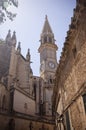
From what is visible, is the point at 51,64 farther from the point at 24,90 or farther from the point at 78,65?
the point at 78,65

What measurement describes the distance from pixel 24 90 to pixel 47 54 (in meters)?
23.0

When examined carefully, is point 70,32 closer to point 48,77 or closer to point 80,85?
point 80,85

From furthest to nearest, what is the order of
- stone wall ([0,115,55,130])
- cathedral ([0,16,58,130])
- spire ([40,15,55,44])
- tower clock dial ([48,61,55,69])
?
1. spire ([40,15,55,44])
2. tower clock dial ([48,61,55,69])
3. cathedral ([0,16,58,130])
4. stone wall ([0,115,55,130])

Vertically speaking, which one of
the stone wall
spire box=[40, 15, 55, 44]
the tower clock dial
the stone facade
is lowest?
the stone wall

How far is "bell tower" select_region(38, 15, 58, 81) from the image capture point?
161 ft

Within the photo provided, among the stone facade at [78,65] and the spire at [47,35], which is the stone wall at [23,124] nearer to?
the stone facade at [78,65]

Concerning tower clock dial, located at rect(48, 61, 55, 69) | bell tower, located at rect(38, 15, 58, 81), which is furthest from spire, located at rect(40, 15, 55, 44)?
tower clock dial, located at rect(48, 61, 55, 69)

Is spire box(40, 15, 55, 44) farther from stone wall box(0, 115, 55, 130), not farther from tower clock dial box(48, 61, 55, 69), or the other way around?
stone wall box(0, 115, 55, 130)

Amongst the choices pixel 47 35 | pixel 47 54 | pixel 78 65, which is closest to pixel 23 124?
pixel 78 65

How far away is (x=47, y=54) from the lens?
167ft

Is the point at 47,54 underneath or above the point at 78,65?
above

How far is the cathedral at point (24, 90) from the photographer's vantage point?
24.0 m

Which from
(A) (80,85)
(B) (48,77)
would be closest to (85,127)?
(A) (80,85)

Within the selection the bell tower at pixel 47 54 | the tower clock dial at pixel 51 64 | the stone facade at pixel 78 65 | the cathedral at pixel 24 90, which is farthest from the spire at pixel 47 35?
the stone facade at pixel 78 65
